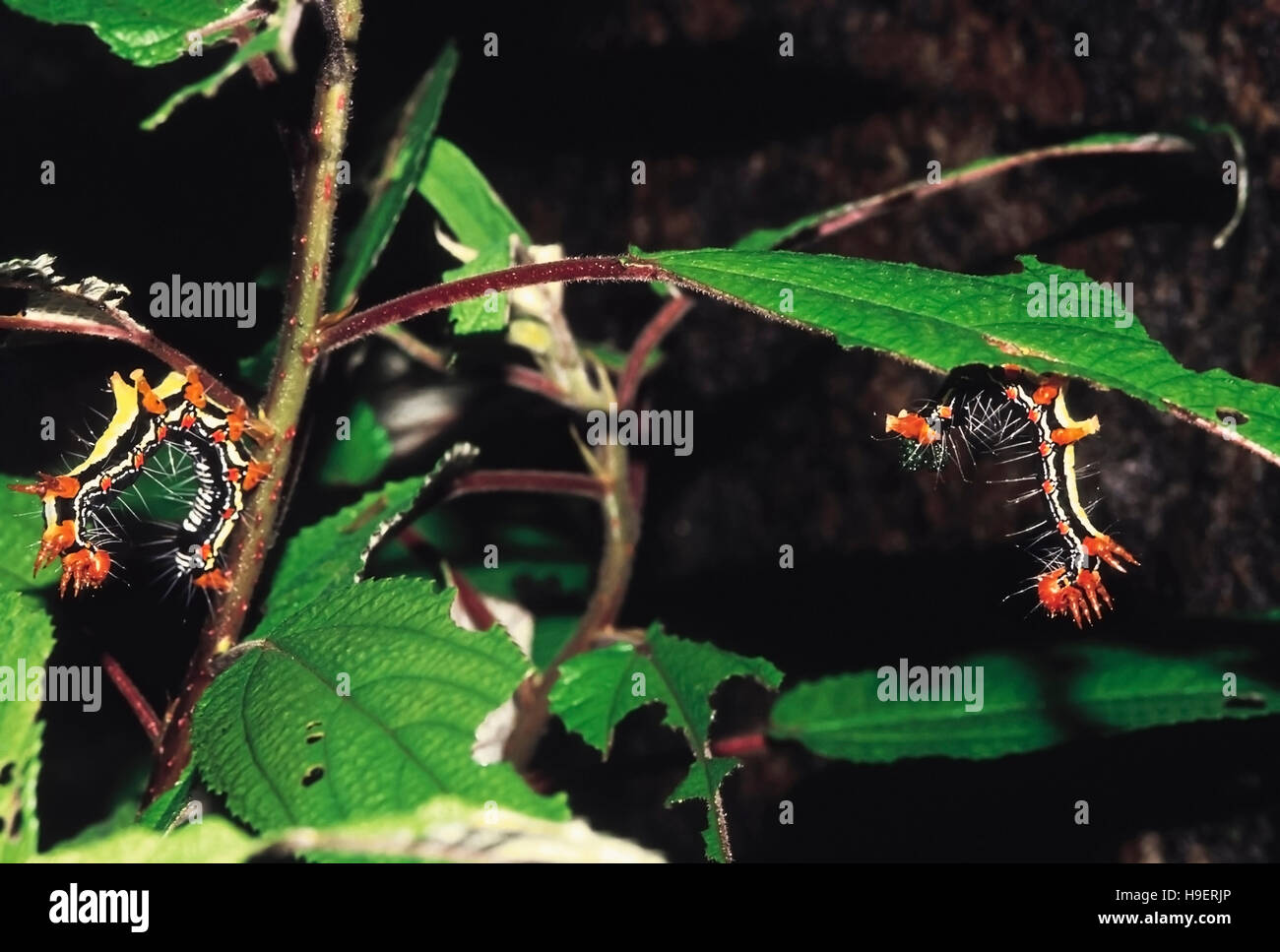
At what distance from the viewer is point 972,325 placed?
4.07 ft

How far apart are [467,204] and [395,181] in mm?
240

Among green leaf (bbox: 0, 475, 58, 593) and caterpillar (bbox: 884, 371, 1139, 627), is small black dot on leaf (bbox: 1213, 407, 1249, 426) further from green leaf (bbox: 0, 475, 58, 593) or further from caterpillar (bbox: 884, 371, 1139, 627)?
green leaf (bbox: 0, 475, 58, 593)

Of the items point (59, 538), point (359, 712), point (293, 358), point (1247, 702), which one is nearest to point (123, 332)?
point (293, 358)

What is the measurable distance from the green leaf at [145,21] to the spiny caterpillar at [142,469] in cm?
43

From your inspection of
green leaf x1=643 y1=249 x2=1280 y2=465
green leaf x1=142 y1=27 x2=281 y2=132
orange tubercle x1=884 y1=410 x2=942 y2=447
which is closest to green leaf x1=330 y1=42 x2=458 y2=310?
green leaf x1=142 y1=27 x2=281 y2=132

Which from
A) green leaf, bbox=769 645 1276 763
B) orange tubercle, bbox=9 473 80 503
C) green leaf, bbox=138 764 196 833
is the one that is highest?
orange tubercle, bbox=9 473 80 503

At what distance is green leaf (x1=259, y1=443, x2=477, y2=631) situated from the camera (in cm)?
180

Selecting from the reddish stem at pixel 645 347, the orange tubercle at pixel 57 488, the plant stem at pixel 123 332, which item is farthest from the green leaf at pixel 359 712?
the reddish stem at pixel 645 347

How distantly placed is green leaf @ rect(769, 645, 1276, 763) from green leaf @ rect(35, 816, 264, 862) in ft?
5.22

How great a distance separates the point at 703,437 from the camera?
11.2 feet

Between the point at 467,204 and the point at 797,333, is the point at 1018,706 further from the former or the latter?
the point at 467,204

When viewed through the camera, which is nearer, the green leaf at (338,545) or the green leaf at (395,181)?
the green leaf at (338,545)

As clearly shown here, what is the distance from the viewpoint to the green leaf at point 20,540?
75.2 inches

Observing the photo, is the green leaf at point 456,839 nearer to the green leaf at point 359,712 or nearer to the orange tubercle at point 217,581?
the green leaf at point 359,712
